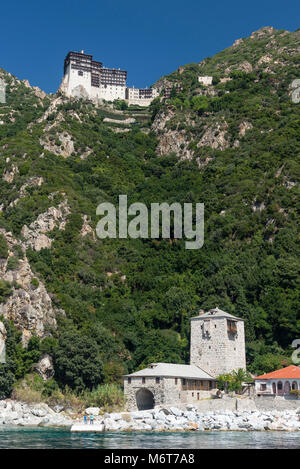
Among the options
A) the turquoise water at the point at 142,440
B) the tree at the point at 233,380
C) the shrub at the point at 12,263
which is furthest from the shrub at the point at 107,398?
the shrub at the point at 12,263

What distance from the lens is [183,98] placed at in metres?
120

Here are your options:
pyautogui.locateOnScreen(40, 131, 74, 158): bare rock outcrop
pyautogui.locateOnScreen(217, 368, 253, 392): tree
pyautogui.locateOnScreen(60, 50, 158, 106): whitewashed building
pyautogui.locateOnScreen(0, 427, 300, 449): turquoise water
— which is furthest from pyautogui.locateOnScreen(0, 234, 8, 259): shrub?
pyautogui.locateOnScreen(60, 50, 158, 106): whitewashed building

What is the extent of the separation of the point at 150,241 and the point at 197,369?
29.5 m

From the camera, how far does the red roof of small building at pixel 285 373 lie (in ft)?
161

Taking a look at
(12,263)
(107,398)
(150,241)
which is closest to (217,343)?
(107,398)

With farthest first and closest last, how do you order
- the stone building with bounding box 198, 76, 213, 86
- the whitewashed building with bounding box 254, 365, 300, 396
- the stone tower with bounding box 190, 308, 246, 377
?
the stone building with bounding box 198, 76, 213, 86 → the stone tower with bounding box 190, 308, 246, 377 → the whitewashed building with bounding box 254, 365, 300, 396

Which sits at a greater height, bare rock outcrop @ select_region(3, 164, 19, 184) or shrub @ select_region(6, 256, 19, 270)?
bare rock outcrop @ select_region(3, 164, 19, 184)

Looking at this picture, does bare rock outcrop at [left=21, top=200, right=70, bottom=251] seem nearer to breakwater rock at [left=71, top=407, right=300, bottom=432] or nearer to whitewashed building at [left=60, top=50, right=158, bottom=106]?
breakwater rock at [left=71, top=407, right=300, bottom=432]

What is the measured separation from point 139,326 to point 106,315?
13.7 feet

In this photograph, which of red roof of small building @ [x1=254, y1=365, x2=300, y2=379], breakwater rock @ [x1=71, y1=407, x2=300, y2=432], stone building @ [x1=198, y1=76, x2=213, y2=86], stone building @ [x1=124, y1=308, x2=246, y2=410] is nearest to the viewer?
breakwater rock @ [x1=71, y1=407, x2=300, y2=432]

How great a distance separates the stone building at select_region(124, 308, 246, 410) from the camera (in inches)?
1893

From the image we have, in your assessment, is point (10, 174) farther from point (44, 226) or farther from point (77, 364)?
point (77, 364)

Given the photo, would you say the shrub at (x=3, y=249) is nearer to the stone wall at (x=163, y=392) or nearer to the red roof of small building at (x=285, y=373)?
the stone wall at (x=163, y=392)
